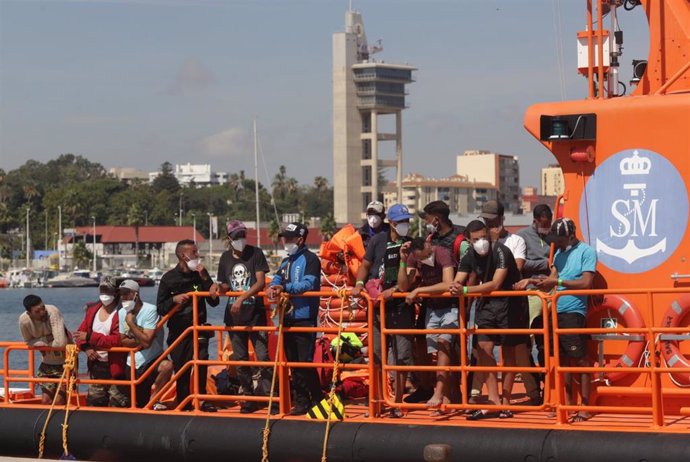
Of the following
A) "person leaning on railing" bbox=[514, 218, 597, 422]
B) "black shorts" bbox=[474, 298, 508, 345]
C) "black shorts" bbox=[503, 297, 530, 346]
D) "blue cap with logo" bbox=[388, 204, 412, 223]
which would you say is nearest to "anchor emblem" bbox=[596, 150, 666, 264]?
"person leaning on railing" bbox=[514, 218, 597, 422]

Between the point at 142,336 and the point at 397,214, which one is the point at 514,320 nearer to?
the point at 397,214

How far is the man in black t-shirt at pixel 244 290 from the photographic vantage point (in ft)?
38.7

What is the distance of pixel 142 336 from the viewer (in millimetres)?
12141

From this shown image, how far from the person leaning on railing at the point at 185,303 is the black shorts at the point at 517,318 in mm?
2884

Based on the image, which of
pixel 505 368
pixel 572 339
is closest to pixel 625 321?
pixel 572 339

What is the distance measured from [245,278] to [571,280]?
10.0 ft

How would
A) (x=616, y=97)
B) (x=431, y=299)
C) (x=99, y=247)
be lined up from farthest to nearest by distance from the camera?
(x=99, y=247)
(x=616, y=97)
(x=431, y=299)

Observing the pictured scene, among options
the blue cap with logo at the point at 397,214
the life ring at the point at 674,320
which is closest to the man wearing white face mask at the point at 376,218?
the blue cap with logo at the point at 397,214

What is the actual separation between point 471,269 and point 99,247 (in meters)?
159

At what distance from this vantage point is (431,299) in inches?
436

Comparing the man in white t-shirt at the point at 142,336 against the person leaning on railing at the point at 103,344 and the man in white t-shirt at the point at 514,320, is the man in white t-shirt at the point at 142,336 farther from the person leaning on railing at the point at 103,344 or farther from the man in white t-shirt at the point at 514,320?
the man in white t-shirt at the point at 514,320

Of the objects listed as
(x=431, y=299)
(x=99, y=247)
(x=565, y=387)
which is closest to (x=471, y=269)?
(x=431, y=299)

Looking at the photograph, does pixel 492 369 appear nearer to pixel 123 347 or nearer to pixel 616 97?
pixel 616 97

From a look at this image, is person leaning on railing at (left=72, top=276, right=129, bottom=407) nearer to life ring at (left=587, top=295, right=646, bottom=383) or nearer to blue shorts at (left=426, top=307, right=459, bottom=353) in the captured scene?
blue shorts at (left=426, top=307, right=459, bottom=353)
